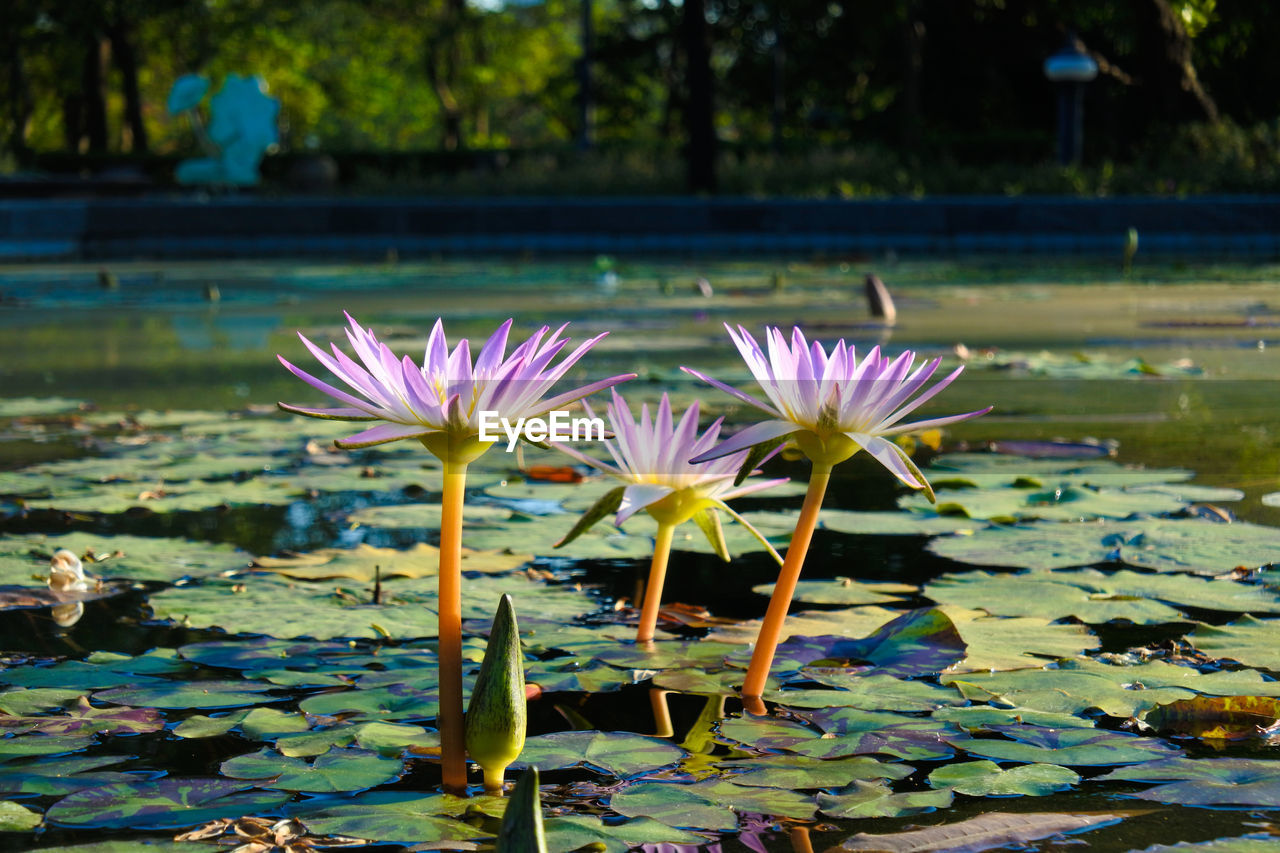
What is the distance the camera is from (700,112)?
1698 cm

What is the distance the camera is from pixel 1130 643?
6.76 ft

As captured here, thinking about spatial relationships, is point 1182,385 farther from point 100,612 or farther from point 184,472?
point 100,612

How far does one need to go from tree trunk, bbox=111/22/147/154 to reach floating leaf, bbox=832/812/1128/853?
33.5 m

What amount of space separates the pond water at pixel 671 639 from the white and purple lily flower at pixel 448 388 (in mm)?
365

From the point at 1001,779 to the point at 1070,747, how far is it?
14cm

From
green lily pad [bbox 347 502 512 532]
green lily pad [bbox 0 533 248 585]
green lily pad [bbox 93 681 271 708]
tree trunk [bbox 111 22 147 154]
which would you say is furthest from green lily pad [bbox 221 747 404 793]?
tree trunk [bbox 111 22 147 154]

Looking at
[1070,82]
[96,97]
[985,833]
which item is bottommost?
[985,833]

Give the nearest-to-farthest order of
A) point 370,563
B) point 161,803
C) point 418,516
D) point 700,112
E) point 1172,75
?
point 161,803 < point 370,563 < point 418,516 < point 700,112 < point 1172,75

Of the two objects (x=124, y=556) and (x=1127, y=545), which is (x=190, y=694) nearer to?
(x=124, y=556)

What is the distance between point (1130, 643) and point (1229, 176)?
15.5 m

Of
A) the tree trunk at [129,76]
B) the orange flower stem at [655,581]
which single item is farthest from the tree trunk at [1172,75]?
the tree trunk at [129,76]

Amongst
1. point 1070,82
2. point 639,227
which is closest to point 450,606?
point 639,227

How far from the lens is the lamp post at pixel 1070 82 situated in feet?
57.5

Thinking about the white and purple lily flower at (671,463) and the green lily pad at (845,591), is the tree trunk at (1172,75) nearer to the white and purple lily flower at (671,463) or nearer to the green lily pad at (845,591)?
the green lily pad at (845,591)
